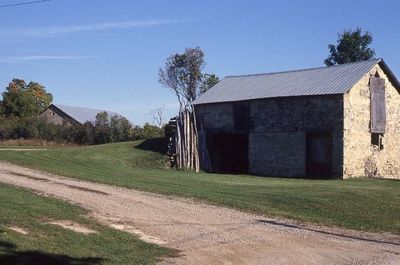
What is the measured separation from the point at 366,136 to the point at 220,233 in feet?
66.4

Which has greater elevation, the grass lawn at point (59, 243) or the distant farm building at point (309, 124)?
the distant farm building at point (309, 124)

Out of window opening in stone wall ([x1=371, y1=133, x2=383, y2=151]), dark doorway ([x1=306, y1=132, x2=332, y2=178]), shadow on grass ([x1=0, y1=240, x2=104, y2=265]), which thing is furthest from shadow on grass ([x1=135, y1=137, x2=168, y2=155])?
shadow on grass ([x1=0, y1=240, x2=104, y2=265])

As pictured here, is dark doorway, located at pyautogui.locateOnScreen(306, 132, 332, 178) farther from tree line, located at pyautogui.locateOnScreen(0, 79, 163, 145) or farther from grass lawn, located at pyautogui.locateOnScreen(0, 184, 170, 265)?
tree line, located at pyautogui.locateOnScreen(0, 79, 163, 145)

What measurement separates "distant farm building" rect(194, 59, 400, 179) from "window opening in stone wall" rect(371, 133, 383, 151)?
5 centimetres

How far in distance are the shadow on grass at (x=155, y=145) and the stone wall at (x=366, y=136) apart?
10381 mm

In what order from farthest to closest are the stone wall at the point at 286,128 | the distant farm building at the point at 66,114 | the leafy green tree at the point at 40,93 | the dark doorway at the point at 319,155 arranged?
the leafy green tree at the point at 40,93 → the distant farm building at the point at 66,114 → the dark doorway at the point at 319,155 → the stone wall at the point at 286,128

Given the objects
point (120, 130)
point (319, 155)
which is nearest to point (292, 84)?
point (319, 155)

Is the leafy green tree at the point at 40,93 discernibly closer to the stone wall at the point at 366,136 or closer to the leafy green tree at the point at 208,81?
the leafy green tree at the point at 208,81

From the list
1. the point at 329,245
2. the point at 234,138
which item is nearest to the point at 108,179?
the point at 329,245

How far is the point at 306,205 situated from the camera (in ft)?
53.1

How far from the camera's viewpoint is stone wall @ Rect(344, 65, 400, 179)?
28.5m

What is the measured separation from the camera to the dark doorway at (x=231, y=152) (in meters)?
33.8

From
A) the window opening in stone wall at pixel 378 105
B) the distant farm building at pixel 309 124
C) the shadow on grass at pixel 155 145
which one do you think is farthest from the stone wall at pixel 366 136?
the shadow on grass at pixel 155 145

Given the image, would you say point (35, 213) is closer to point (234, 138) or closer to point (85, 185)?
point (85, 185)
